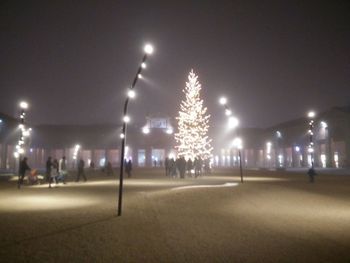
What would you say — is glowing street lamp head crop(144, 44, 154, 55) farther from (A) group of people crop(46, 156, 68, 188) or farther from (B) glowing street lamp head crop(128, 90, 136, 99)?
(A) group of people crop(46, 156, 68, 188)

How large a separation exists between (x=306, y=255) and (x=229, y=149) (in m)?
66.8

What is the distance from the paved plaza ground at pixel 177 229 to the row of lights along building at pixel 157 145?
147ft

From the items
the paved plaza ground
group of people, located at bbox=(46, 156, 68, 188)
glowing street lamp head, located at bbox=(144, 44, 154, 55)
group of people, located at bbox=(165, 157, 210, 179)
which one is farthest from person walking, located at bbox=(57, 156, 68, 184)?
glowing street lamp head, located at bbox=(144, 44, 154, 55)

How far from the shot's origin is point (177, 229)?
952cm

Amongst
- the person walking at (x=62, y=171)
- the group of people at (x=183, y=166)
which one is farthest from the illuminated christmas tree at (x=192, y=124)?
the person walking at (x=62, y=171)

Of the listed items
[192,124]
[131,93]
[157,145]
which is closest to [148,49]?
[131,93]

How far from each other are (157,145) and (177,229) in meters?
60.7

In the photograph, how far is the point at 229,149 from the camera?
241ft

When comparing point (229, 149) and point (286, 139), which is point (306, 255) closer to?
point (286, 139)

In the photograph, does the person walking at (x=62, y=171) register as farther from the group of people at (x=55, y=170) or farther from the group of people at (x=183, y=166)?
the group of people at (x=183, y=166)

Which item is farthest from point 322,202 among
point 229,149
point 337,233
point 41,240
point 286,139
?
point 229,149

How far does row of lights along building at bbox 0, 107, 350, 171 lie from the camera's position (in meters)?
61.3

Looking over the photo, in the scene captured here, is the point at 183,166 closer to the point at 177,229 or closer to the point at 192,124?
the point at 192,124

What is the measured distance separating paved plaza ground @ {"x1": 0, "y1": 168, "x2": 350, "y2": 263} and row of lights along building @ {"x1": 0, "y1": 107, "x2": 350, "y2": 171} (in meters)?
44.9
